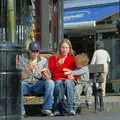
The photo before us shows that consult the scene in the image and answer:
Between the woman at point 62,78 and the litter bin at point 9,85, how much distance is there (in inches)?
109

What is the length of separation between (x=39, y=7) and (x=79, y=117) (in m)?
4.05

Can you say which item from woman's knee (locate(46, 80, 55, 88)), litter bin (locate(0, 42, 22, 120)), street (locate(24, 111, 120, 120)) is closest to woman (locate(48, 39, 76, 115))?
woman's knee (locate(46, 80, 55, 88))

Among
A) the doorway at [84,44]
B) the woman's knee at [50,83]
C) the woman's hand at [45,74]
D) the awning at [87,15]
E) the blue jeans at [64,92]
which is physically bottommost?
the blue jeans at [64,92]

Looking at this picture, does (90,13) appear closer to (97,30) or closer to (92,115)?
(97,30)

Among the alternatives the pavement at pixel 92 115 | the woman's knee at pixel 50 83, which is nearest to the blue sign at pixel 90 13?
the pavement at pixel 92 115

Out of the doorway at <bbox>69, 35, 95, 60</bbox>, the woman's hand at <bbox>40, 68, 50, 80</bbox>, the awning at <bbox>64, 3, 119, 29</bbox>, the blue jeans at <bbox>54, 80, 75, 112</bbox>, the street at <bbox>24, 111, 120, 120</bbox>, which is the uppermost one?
the awning at <bbox>64, 3, 119, 29</bbox>

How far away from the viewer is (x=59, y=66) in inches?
465

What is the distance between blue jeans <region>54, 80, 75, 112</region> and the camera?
37.6 feet

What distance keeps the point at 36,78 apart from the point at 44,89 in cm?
38

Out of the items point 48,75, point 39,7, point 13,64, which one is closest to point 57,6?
point 39,7

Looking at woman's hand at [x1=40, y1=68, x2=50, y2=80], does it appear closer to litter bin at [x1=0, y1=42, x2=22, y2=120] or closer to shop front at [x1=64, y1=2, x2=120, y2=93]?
litter bin at [x1=0, y1=42, x2=22, y2=120]

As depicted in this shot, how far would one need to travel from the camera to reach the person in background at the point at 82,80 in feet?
39.1

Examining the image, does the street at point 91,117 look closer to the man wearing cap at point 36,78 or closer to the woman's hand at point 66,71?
the man wearing cap at point 36,78

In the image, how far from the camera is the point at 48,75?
11.5 m
